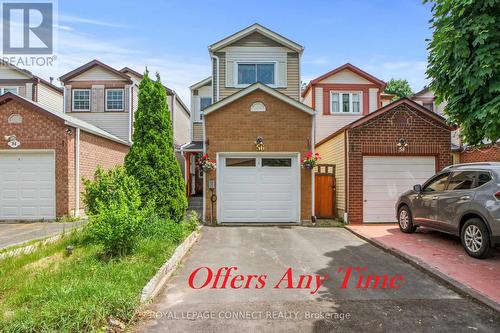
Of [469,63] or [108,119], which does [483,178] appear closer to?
[469,63]

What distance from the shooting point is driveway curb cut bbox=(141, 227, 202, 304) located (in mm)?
4512

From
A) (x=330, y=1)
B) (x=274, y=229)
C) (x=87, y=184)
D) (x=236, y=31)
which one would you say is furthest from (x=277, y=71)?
(x=87, y=184)

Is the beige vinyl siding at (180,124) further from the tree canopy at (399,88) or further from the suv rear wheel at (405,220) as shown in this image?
the tree canopy at (399,88)

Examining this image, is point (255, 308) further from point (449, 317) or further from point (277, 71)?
point (277, 71)

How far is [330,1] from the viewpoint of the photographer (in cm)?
1001

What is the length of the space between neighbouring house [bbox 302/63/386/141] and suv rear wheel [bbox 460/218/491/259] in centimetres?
1059

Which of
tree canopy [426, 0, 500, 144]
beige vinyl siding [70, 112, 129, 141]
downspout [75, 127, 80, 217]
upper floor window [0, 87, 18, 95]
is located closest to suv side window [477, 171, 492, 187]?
tree canopy [426, 0, 500, 144]

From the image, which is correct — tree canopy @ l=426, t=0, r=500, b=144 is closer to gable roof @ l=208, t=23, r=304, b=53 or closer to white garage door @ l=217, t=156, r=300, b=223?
white garage door @ l=217, t=156, r=300, b=223

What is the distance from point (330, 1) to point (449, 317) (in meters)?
9.23

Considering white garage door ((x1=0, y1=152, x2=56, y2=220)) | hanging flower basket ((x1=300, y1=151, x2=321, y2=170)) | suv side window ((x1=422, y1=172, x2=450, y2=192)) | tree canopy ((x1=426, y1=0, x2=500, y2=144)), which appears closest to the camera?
tree canopy ((x1=426, y1=0, x2=500, y2=144))

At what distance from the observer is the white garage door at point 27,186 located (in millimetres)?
11406

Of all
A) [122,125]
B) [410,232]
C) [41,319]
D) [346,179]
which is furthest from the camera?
[122,125]

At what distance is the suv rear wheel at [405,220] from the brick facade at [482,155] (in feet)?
22.0

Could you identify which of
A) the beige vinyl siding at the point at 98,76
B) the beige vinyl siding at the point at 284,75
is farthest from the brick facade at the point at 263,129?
the beige vinyl siding at the point at 98,76
